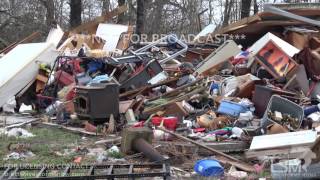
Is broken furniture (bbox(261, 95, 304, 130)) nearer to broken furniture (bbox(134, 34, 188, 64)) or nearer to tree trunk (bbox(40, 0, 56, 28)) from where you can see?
broken furniture (bbox(134, 34, 188, 64))

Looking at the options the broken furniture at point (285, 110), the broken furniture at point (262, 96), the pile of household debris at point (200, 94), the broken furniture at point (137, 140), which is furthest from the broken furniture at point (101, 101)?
the broken furniture at point (285, 110)

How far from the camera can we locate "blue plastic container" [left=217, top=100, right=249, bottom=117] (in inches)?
364

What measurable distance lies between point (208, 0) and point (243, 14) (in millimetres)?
11804

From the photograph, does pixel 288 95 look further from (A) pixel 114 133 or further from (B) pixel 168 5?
(B) pixel 168 5

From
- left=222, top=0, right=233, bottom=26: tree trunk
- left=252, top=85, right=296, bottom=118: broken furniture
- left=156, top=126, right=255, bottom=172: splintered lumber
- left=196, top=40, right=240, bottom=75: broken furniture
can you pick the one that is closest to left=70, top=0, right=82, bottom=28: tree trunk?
left=196, top=40, right=240, bottom=75: broken furniture

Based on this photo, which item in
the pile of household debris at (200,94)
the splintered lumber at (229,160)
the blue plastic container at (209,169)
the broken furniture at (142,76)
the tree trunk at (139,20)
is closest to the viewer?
the blue plastic container at (209,169)

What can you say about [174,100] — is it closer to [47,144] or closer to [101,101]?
[101,101]

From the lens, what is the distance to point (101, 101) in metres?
9.37

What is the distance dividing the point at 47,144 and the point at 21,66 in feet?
14.6

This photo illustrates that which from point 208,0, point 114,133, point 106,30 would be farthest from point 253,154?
point 208,0

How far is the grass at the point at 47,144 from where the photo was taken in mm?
6977

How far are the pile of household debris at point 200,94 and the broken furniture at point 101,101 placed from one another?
0.7 inches

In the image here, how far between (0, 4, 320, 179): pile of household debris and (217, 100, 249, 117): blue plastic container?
0.02 metres

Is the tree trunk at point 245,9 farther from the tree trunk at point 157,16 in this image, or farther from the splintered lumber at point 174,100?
the splintered lumber at point 174,100
